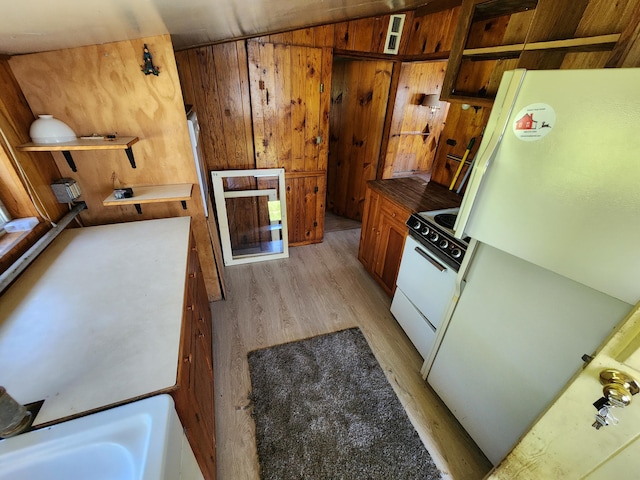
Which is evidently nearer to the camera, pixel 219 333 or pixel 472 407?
pixel 472 407

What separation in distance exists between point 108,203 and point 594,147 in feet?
7.10

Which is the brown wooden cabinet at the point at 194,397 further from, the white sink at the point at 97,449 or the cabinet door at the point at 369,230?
the cabinet door at the point at 369,230

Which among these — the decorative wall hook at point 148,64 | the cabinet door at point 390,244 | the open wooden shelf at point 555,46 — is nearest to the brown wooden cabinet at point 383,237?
the cabinet door at point 390,244

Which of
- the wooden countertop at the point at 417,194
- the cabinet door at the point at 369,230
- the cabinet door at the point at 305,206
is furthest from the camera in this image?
the cabinet door at the point at 305,206

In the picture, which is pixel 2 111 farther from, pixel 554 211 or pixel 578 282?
pixel 578 282

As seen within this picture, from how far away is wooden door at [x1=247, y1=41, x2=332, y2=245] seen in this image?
2.33 meters

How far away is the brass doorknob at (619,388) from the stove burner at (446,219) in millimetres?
1003

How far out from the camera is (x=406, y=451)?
4.72 feet

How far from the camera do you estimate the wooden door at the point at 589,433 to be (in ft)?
2.43

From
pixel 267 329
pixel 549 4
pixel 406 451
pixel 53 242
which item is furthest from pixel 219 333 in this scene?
pixel 549 4

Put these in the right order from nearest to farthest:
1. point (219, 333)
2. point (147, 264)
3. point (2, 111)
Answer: point (2, 111) → point (147, 264) → point (219, 333)

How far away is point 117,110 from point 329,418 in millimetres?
2177

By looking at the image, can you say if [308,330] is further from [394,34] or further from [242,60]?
[394,34]

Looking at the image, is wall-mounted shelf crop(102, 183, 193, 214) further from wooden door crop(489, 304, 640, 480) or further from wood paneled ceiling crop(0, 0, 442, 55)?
wooden door crop(489, 304, 640, 480)
